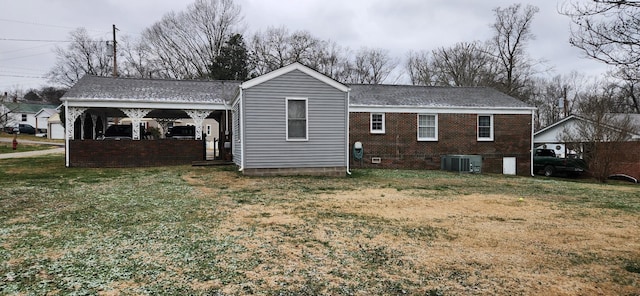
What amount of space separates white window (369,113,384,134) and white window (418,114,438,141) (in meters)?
1.83

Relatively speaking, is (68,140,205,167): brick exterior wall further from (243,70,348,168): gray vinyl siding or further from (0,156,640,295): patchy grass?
(0,156,640,295): patchy grass

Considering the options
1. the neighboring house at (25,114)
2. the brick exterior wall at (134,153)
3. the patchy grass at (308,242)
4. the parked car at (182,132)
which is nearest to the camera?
the patchy grass at (308,242)

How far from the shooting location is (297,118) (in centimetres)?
1348

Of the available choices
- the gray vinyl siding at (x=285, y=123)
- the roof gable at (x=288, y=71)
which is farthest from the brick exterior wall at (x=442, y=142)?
the roof gable at (x=288, y=71)

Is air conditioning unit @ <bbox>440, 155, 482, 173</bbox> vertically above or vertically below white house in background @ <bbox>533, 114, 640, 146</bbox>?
below

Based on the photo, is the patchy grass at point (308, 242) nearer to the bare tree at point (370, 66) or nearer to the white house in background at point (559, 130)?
the white house in background at point (559, 130)

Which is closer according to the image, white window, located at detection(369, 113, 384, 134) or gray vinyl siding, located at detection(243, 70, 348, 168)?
gray vinyl siding, located at detection(243, 70, 348, 168)

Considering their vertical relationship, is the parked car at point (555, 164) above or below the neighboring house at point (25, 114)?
below

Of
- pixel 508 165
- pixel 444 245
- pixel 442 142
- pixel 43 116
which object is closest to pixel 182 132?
pixel 442 142

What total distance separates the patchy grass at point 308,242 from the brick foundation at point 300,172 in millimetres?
3038

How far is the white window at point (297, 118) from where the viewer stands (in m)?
13.5

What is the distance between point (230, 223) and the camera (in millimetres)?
6398

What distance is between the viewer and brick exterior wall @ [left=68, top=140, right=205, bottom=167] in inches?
599

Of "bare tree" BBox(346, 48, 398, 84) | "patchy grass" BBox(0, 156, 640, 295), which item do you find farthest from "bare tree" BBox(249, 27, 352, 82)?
"patchy grass" BBox(0, 156, 640, 295)
